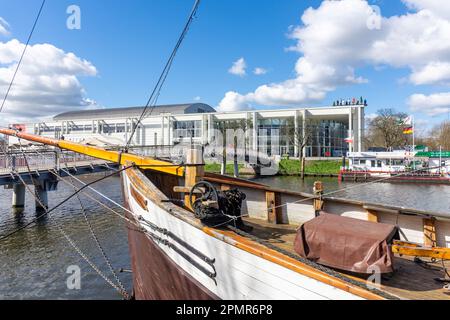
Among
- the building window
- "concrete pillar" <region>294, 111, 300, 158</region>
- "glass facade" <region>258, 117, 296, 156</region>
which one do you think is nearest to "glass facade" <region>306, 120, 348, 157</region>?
"concrete pillar" <region>294, 111, 300, 158</region>

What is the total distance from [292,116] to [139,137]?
31.5m

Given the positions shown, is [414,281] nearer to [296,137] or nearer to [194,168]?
[194,168]

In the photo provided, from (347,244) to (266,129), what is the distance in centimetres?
5637

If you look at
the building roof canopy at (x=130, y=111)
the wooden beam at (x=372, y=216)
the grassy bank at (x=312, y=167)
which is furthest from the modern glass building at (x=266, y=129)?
the wooden beam at (x=372, y=216)

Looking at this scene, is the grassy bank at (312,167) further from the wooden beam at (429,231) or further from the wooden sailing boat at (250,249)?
the wooden beam at (429,231)

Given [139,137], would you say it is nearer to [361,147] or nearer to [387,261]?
[361,147]

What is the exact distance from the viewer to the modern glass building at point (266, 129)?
54469mm

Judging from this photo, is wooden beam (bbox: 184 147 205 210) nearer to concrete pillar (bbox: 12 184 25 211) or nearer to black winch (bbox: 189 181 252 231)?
black winch (bbox: 189 181 252 231)

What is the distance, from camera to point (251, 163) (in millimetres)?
47812

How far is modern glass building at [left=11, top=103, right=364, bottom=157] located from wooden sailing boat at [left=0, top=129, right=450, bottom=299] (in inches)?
1771

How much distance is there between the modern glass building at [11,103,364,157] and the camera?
179 feet
